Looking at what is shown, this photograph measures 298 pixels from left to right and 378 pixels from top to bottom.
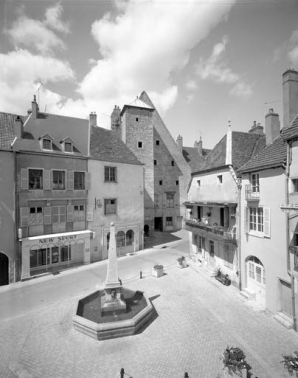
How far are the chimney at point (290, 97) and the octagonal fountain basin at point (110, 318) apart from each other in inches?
562

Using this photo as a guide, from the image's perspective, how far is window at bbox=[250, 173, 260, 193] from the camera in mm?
13500

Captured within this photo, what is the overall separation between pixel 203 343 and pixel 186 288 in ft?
19.1

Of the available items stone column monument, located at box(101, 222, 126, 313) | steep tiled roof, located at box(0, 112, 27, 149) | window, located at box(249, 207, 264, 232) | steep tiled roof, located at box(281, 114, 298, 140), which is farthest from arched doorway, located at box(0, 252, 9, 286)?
steep tiled roof, located at box(281, 114, 298, 140)

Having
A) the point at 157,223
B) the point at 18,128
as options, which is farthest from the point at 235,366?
the point at 157,223

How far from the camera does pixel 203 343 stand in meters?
9.69

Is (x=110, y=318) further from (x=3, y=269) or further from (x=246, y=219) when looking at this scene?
(x=3, y=269)

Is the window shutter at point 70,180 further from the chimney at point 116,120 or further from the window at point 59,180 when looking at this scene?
the chimney at point 116,120

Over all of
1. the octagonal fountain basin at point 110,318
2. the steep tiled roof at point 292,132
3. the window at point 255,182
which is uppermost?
the steep tiled roof at point 292,132

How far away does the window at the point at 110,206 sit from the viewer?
22562 mm

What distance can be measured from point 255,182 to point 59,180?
16.4 metres

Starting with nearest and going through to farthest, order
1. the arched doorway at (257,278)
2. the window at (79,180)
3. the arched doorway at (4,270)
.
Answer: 1. the arched doorway at (257,278)
2. the arched doorway at (4,270)
3. the window at (79,180)

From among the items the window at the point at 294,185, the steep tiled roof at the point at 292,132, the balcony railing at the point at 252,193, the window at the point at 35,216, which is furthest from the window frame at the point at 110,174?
the window at the point at 294,185

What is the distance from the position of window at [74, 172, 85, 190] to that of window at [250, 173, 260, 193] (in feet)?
49.5

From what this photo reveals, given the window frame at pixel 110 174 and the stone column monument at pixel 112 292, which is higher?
the window frame at pixel 110 174
